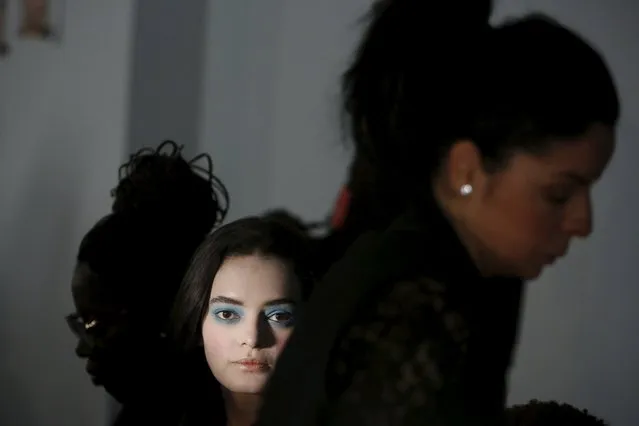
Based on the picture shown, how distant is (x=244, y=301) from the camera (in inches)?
31.0

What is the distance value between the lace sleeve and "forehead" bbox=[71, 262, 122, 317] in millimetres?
549

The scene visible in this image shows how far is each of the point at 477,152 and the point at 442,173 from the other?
0.03 m

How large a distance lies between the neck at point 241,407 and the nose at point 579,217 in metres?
0.45

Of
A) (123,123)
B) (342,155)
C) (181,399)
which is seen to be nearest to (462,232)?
(181,399)

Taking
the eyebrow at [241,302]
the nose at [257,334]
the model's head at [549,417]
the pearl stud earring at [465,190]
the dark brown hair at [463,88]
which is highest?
the dark brown hair at [463,88]

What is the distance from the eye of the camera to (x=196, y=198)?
0.96 m

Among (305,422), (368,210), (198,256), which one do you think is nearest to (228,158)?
(198,256)

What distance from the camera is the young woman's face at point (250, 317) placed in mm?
787

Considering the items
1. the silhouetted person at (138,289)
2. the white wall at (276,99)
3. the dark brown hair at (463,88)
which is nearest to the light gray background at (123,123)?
the white wall at (276,99)

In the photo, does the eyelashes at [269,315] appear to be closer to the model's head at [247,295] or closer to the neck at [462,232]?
the model's head at [247,295]

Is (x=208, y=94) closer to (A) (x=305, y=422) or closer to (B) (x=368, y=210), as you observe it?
(B) (x=368, y=210)

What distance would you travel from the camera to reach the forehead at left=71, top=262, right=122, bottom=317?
2.98 ft

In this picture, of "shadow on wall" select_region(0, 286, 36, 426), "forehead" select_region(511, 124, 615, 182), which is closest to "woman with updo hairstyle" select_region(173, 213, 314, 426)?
"forehead" select_region(511, 124, 615, 182)

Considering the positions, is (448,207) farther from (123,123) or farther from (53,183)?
(53,183)
